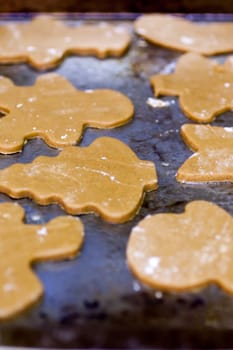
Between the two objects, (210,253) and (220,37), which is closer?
(210,253)

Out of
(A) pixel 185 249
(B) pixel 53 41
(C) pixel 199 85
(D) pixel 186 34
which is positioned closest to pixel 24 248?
(A) pixel 185 249

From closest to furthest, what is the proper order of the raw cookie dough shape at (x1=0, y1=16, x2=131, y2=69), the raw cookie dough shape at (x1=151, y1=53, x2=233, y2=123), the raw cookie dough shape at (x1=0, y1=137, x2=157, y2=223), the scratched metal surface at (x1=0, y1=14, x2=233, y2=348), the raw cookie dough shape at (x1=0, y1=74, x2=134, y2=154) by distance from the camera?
the scratched metal surface at (x1=0, y1=14, x2=233, y2=348) < the raw cookie dough shape at (x1=0, y1=137, x2=157, y2=223) < the raw cookie dough shape at (x1=0, y1=74, x2=134, y2=154) < the raw cookie dough shape at (x1=151, y1=53, x2=233, y2=123) < the raw cookie dough shape at (x1=0, y1=16, x2=131, y2=69)

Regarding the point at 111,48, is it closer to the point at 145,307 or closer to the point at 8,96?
the point at 8,96

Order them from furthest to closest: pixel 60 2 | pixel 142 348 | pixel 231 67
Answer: pixel 60 2, pixel 231 67, pixel 142 348

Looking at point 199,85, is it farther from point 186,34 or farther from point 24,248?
point 24,248

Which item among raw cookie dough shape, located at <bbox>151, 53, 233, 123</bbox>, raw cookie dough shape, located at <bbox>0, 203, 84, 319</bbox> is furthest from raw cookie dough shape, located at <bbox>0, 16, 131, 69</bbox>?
raw cookie dough shape, located at <bbox>0, 203, 84, 319</bbox>

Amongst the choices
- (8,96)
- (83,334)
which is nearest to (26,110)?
(8,96)

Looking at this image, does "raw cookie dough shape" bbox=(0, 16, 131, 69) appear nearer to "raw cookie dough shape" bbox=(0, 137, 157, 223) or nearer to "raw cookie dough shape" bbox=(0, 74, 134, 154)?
"raw cookie dough shape" bbox=(0, 74, 134, 154)
